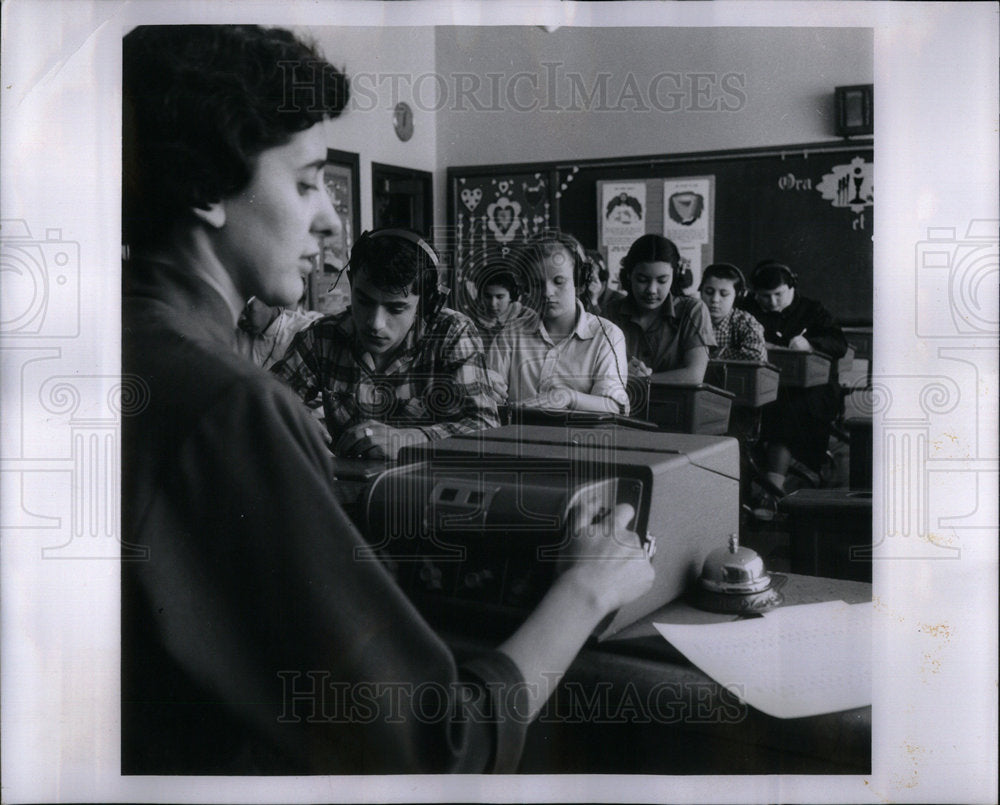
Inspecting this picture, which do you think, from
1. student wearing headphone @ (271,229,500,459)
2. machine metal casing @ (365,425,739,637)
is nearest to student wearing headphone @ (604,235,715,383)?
machine metal casing @ (365,425,739,637)

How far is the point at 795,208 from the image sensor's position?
1328 millimetres

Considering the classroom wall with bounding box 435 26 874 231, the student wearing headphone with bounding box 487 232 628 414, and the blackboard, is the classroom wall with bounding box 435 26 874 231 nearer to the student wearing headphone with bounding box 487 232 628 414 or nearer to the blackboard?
the blackboard

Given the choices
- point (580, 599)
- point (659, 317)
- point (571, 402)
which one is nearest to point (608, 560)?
point (580, 599)

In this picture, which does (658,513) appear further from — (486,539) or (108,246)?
(108,246)

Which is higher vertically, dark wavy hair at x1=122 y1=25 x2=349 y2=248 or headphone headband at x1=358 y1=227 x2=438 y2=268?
dark wavy hair at x1=122 y1=25 x2=349 y2=248

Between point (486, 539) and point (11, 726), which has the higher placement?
point (486, 539)

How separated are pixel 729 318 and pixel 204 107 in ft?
2.64

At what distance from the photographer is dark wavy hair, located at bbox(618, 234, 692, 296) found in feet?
4.36

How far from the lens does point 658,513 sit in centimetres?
126

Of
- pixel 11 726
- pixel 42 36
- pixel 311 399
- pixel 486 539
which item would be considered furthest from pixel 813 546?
pixel 42 36

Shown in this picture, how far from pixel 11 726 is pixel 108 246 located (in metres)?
0.73

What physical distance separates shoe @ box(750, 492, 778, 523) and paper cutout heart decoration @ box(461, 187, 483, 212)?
0.59 m

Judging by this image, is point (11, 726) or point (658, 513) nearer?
point (658, 513)

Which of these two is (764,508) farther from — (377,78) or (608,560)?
(377,78)
